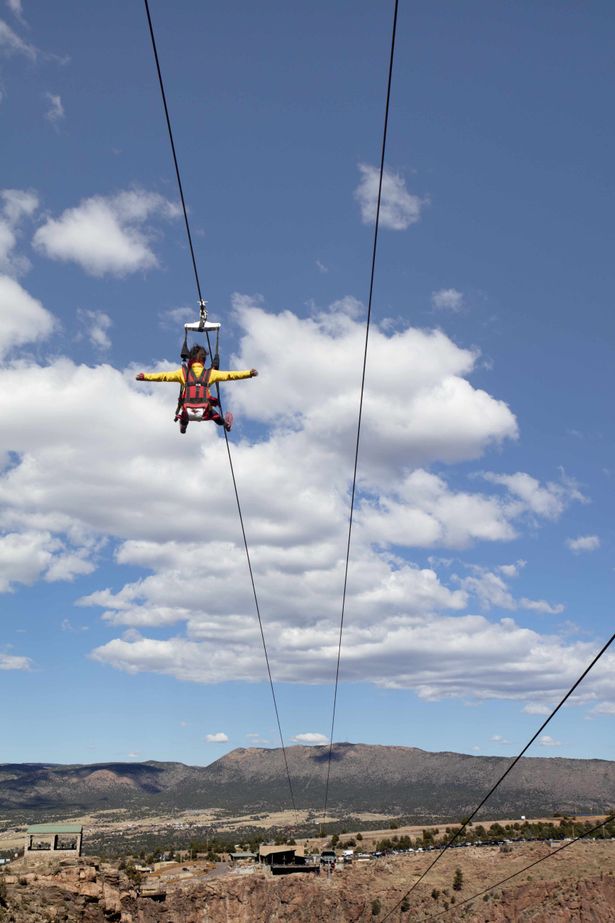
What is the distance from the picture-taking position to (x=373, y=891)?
110188 mm

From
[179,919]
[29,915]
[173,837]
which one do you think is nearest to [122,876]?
[179,919]

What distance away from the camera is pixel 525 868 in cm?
11119

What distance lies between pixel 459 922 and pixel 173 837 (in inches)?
4722

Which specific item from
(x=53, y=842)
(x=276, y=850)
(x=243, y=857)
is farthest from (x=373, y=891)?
(x=53, y=842)

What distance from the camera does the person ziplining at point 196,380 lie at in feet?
103

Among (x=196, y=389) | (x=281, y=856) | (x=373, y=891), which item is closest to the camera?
(x=196, y=389)

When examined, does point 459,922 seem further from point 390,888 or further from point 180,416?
point 180,416

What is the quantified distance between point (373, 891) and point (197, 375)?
342ft

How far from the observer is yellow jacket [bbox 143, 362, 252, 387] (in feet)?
103

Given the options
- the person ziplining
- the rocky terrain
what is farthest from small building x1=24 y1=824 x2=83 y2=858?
the person ziplining

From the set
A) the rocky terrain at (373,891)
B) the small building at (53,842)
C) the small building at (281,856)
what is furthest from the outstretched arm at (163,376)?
the small building at (281,856)

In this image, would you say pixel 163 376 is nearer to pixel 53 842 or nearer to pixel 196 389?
pixel 196 389

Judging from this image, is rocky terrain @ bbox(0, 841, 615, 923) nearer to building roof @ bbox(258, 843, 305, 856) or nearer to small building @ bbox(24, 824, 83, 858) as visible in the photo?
building roof @ bbox(258, 843, 305, 856)

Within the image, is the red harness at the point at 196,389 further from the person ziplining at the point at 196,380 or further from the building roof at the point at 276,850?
the building roof at the point at 276,850
